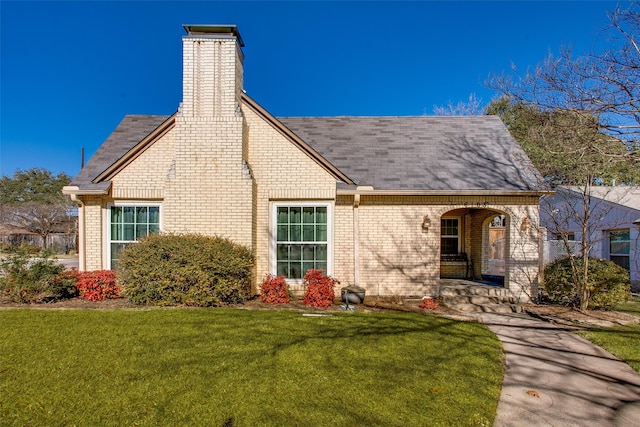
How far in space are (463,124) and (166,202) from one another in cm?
974

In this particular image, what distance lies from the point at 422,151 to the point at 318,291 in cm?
561

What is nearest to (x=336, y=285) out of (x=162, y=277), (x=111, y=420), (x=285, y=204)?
(x=285, y=204)

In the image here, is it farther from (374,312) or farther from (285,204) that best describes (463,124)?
(374,312)

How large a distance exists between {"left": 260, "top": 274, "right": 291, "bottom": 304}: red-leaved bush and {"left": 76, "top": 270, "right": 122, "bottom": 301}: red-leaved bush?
3441 mm

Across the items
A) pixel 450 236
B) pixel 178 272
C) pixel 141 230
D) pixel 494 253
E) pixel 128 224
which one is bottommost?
pixel 494 253

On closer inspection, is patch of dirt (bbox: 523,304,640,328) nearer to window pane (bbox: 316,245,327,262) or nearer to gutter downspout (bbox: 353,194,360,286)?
gutter downspout (bbox: 353,194,360,286)

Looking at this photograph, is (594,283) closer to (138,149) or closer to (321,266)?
(321,266)

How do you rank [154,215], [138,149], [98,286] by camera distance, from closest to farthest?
1. [98,286]
2. [138,149]
3. [154,215]

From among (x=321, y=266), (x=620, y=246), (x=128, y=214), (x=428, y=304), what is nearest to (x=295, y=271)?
(x=321, y=266)

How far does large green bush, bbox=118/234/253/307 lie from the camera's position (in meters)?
8.09

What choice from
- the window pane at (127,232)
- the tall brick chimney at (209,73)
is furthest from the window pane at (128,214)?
the tall brick chimney at (209,73)

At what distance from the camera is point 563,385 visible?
4.74m

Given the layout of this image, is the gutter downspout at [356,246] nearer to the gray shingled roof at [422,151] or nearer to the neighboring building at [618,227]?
the gray shingled roof at [422,151]

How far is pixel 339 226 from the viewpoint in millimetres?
10211
